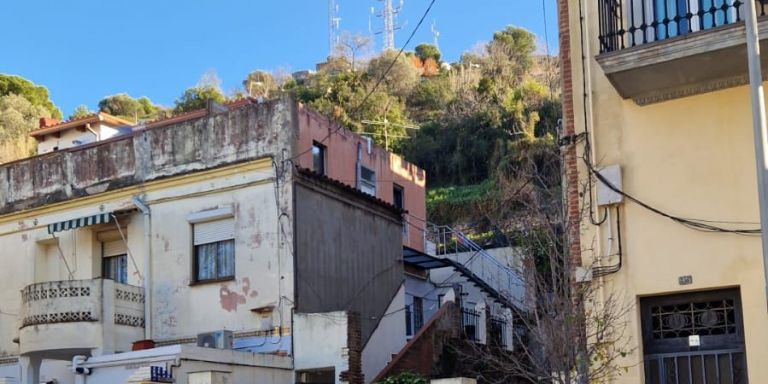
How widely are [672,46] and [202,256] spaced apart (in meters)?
13.7

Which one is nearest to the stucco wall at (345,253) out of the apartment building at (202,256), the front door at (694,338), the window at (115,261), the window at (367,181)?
the apartment building at (202,256)

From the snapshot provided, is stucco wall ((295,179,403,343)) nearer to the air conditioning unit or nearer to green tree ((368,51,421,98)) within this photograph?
the air conditioning unit

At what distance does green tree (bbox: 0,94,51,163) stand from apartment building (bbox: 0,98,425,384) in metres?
28.2

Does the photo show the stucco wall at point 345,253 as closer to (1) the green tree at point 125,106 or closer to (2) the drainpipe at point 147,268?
(2) the drainpipe at point 147,268

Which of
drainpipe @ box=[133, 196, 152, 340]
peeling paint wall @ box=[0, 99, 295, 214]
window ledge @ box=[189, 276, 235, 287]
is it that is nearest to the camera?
window ledge @ box=[189, 276, 235, 287]

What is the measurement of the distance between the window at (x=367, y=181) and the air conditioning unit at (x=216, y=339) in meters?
7.40

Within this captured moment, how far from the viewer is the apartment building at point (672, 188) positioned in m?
13.8

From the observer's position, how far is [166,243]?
81.5ft

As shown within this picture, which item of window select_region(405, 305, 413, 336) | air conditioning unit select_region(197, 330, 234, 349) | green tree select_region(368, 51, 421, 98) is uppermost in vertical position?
green tree select_region(368, 51, 421, 98)

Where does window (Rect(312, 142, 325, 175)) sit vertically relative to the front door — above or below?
above

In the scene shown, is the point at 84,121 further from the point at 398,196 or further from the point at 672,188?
the point at 672,188

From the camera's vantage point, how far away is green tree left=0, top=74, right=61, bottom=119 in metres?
69.5

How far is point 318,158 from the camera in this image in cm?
2620

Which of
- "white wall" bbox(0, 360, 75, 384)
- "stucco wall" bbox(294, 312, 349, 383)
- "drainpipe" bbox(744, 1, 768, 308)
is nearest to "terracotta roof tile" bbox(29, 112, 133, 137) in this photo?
"white wall" bbox(0, 360, 75, 384)
